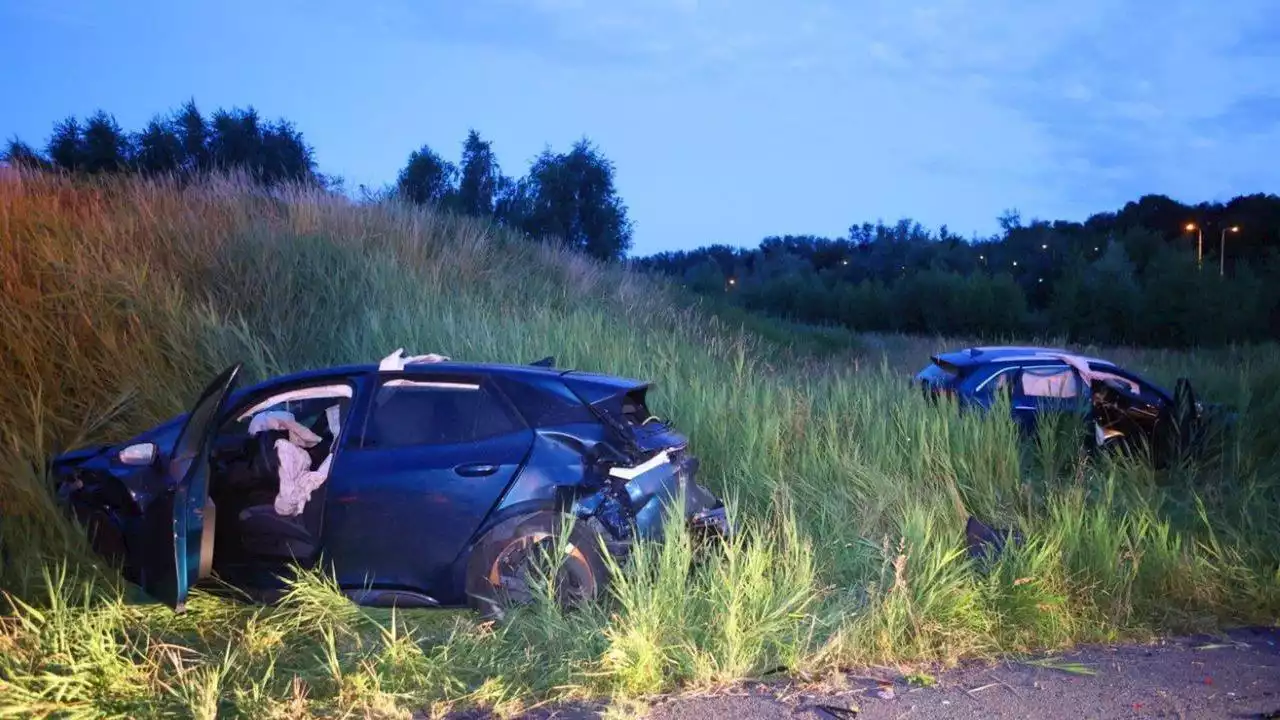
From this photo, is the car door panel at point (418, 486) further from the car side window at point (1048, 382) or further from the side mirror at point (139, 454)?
the car side window at point (1048, 382)

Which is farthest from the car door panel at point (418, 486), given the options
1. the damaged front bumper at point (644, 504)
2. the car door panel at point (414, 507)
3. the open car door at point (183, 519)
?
the open car door at point (183, 519)

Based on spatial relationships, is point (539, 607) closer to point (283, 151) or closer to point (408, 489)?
point (408, 489)

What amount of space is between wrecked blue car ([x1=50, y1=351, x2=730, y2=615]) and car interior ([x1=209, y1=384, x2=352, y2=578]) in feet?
0.04

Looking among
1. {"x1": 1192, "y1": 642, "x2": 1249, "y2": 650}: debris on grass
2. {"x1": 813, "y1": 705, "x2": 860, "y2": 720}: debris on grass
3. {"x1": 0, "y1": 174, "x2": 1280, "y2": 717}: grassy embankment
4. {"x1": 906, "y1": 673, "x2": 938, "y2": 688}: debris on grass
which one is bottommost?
{"x1": 1192, "y1": 642, "x2": 1249, "y2": 650}: debris on grass

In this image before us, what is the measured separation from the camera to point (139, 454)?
6508 millimetres

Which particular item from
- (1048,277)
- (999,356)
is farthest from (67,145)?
(1048,277)

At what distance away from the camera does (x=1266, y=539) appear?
7.91 m

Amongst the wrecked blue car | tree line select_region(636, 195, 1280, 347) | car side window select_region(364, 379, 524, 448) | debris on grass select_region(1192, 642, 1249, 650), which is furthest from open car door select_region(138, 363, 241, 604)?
tree line select_region(636, 195, 1280, 347)

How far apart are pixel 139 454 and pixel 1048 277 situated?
65.5 metres

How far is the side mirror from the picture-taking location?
21.3ft

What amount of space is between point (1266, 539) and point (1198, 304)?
42745 millimetres

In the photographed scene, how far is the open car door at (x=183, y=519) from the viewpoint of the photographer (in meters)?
5.85

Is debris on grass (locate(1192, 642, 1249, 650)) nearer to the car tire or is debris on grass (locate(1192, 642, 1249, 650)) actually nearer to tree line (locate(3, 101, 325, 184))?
the car tire

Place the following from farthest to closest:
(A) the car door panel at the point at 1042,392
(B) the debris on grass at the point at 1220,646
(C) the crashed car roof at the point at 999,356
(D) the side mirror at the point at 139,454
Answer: (C) the crashed car roof at the point at 999,356 → (A) the car door panel at the point at 1042,392 → (D) the side mirror at the point at 139,454 → (B) the debris on grass at the point at 1220,646
